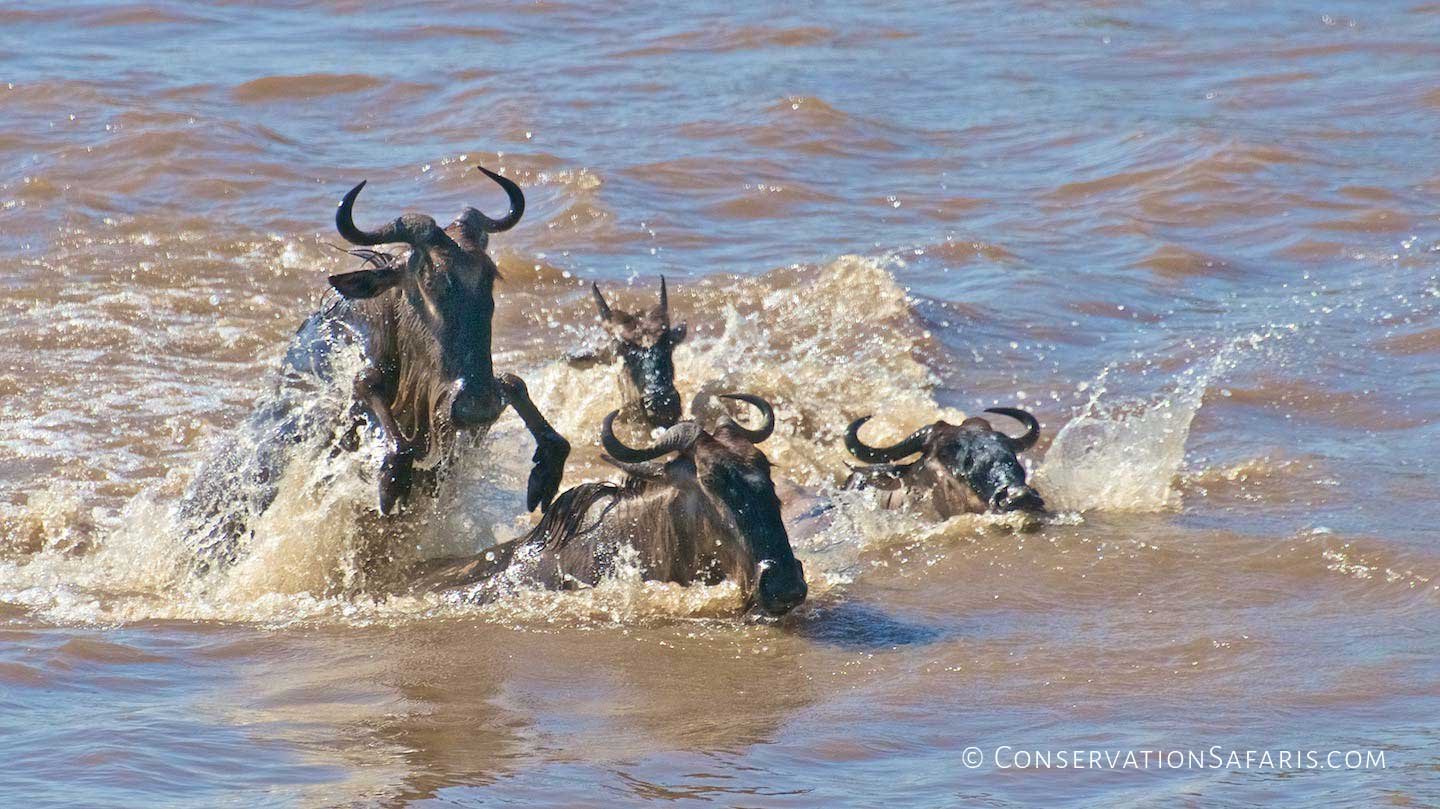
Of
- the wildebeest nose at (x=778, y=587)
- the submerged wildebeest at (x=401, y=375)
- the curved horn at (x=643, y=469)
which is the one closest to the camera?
the wildebeest nose at (x=778, y=587)

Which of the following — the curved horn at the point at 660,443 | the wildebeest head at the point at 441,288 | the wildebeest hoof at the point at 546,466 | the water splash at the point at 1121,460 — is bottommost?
the water splash at the point at 1121,460

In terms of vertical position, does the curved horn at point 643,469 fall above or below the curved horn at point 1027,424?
above

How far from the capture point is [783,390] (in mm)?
12266

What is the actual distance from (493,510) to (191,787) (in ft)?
10.5

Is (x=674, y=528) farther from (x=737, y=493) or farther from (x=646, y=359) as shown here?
(x=646, y=359)

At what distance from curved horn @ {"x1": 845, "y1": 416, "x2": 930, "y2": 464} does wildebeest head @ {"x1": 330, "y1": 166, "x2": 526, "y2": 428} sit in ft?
8.36

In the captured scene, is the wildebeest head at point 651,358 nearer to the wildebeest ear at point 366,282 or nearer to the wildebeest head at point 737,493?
the wildebeest head at point 737,493

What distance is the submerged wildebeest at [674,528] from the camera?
25.1 ft

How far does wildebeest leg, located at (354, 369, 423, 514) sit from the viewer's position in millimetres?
8055

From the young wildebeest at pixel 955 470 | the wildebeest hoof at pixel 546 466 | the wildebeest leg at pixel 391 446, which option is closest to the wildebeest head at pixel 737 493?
the wildebeest hoof at pixel 546 466

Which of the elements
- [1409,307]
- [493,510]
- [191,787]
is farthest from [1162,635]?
[1409,307]

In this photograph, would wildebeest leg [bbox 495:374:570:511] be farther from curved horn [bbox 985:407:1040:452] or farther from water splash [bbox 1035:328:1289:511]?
water splash [bbox 1035:328:1289:511]

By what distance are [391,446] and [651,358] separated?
9.63 ft

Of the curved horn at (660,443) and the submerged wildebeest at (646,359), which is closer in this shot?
the curved horn at (660,443)
